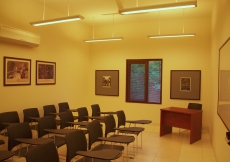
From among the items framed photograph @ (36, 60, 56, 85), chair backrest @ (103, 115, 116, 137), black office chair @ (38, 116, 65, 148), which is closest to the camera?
black office chair @ (38, 116, 65, 148)

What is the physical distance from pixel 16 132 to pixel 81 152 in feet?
4.28

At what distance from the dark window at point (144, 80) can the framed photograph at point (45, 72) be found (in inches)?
109

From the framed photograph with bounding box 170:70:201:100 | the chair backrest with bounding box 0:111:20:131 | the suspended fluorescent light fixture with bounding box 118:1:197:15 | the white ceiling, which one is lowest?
the chair backrest with bounding box 0:111:20:131

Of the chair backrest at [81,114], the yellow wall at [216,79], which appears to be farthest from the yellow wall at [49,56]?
the yellow wall at [216,79]

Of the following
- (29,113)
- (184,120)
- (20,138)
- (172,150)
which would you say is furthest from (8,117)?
(184,120)

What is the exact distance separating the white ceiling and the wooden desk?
2.94m

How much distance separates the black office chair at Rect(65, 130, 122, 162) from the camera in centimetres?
261

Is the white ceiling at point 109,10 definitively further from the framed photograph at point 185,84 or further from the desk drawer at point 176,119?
Answer: the desk drawer at point 176,119

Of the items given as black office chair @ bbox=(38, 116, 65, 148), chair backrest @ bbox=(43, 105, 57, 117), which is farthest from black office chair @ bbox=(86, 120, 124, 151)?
chair backrest @ bbox=(43, 105, 57, 117)

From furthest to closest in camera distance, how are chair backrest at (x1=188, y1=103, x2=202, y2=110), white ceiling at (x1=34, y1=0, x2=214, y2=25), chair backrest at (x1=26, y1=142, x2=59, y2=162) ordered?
chair backrest at (x1=188, y1=103, x2=202, y2=110)
white ceiling at (x1=34, y1=0, x2=214, y2=25)
chair backrest at (x1=26, y1=142, x2=59, y2=162)

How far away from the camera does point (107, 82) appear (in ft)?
26.3

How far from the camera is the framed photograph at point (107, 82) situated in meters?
7.89

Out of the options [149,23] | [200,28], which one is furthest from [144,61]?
[200,28]

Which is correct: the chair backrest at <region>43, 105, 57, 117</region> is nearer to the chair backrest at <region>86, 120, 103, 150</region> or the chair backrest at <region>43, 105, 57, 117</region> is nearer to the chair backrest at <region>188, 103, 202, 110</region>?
the chair backrest at <region>86, 120, 103, 150</region>
